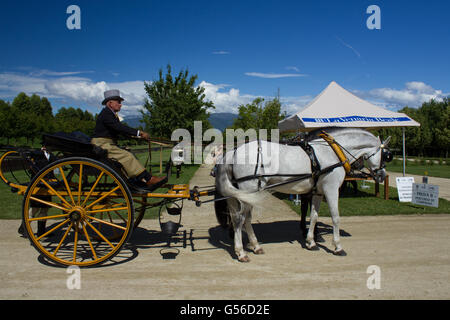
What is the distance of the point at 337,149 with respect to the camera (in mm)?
5359

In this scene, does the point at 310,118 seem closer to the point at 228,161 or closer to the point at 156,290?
the point at 228,161

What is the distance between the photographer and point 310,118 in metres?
9.90

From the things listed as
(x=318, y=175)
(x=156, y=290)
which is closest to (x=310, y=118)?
(x=318, y=175)

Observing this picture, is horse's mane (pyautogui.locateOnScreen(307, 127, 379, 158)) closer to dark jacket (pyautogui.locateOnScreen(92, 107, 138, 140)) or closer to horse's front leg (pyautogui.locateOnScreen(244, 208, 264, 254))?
horse's front leg (pyautogui.locateOnScreen(244, 208, 264, 254))

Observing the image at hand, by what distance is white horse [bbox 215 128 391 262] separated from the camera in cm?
490

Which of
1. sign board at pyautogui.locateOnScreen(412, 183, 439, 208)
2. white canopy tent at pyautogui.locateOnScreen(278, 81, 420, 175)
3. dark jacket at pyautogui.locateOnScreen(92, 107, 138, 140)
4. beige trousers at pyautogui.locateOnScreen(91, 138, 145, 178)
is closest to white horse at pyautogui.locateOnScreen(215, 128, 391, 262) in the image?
beige trousers at pyautogui.locateOnScreen(91, 138, 145, 178)

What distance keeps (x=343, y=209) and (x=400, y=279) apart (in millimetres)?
4581

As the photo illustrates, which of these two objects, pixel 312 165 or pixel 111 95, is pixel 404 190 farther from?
pixel 111 95

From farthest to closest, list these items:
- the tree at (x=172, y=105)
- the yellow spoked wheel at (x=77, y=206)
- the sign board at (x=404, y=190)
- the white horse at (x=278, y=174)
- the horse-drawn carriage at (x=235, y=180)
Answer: the tree at (x=172, y=105) < the sign board at (x=404, y=190) < the white horse at (x=278, y=174) < the horse-drawn carriage at (x=235, y=180) < the yellow spoked wheel at (x=77, y=206)

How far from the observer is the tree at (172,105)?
19.6 meters

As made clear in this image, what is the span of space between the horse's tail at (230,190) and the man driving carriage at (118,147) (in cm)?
93

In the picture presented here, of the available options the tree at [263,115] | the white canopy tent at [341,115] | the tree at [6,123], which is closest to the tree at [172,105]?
the tree at [263,115]

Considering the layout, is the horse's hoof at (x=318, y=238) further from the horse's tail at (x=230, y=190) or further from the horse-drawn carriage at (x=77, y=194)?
the horse-drawn carriage at (x=77, y=194)

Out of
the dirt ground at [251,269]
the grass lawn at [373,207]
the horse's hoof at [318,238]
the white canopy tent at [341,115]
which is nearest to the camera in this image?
the dirt ground at [251,269]
